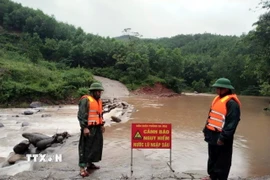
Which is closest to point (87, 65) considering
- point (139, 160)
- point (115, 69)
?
point (115, 69)

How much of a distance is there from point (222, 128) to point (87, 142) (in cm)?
248

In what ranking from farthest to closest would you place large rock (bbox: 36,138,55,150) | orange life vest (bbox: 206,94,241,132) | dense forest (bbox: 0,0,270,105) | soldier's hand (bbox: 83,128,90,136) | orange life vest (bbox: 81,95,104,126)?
dense forest (bbox: 0,0,270,105)
large rock (bbox: 36,138,55,150)
orange life vest (bbox: 81,95,104,126)
soldier's hand (bbox: 83,128,90,136)
orange life vest (bbox: 206,94,241,132)

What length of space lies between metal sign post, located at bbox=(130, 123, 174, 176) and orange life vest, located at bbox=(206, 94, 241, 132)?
125 centimetres

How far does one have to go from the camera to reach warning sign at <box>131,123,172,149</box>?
18.8 ft

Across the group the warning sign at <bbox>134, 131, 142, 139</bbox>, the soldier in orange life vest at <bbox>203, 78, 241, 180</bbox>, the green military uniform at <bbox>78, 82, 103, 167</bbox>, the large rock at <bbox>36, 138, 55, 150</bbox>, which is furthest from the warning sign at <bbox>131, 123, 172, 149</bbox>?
the large rock at <bbox>36, 138, 55, 150</bbox>

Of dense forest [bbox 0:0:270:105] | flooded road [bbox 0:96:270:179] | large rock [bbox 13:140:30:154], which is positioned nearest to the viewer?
flooded road [bbox 0:96:270:179]

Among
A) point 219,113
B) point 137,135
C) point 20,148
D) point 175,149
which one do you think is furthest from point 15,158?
point 219,113

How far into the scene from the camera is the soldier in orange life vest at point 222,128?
4.34 metres

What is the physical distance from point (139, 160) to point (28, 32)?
181 feet

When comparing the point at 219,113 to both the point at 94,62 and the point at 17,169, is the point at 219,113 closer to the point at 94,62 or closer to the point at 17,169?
the point at 17,169

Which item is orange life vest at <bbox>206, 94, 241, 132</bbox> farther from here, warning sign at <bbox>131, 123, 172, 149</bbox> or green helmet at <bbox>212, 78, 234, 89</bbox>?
warning sign at <bbox>131, 123, 172, 149</bbox>

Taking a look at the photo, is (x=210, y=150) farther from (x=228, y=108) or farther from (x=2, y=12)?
(x=2, y=12)

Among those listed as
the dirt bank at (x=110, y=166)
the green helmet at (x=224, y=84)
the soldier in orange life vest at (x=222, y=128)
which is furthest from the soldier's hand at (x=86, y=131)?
the green helmet at (x=224, y=84)

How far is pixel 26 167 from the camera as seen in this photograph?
5.85m
